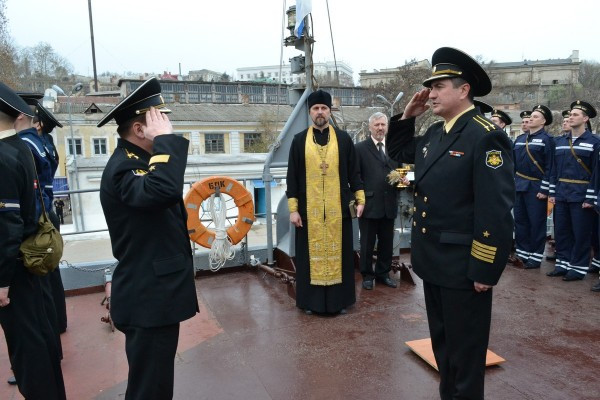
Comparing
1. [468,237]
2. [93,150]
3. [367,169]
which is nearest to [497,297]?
[367,169]

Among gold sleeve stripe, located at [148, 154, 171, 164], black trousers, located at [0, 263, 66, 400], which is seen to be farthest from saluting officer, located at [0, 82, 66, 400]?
gold sleeve stripe, located at [148, 154, 171, 164]

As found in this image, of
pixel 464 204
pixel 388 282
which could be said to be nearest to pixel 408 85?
pixel 388 282

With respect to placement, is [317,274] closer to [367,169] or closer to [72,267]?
[367,169]

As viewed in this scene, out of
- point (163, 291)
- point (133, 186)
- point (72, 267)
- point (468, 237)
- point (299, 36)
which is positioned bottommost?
point (72, 267)

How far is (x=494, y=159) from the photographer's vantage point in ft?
7.25

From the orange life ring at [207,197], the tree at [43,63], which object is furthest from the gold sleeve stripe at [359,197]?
the tree at [43,63]

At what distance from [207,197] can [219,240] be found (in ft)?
1.65

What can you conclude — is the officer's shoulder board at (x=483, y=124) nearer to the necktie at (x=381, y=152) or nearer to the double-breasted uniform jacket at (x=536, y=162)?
the necktie at (x=381, y=152)

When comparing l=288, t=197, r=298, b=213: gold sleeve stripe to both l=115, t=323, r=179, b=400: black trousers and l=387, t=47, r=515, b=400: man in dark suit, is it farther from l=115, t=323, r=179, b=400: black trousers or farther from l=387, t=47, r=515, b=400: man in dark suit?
l=115, t=323, r=179, b=400: black trousers

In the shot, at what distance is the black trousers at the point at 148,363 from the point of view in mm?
2080

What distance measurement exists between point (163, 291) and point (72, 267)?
3.43 meters

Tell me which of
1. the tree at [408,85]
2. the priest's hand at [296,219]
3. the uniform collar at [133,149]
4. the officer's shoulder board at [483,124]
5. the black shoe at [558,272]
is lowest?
the black shoe at [558,272]

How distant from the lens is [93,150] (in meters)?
32.9

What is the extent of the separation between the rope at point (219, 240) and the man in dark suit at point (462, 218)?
298 centimetres
